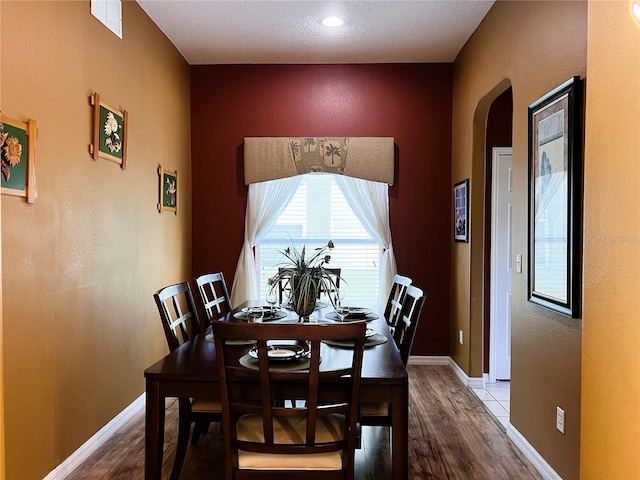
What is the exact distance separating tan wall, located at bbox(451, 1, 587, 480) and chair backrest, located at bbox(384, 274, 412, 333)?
2.21ft

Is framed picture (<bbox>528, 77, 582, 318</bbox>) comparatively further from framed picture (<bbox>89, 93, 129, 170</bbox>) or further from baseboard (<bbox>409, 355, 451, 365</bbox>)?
framed picture (<bbox>89, 93, 129, 170</bbox>)

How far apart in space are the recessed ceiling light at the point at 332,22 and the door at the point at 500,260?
1.67m

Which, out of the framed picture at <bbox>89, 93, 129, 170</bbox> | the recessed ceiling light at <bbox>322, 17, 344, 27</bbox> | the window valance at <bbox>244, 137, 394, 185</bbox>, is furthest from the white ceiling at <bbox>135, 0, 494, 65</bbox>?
the framed picture at <bbox>89, 93, 129, 170</bbox>

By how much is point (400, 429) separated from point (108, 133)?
2381 mm

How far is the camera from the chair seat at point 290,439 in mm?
1809

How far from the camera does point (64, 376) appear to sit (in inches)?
101

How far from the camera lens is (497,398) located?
3801 millimetres

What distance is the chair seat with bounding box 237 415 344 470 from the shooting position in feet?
5.93

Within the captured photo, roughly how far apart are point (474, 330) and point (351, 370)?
8.50 ft

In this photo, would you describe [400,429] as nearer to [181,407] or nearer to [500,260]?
[181,407]

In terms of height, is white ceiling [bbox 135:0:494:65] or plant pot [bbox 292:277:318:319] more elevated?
white ceiling [bbox 135:0:494:65]

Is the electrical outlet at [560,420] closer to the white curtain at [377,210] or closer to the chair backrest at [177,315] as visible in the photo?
the chair backrest at [177,315]

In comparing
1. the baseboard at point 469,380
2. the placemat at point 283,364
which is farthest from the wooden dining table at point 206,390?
the baseboard at point 469,380

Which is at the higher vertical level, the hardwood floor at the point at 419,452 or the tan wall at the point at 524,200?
the tan wall at the point at 524,200
